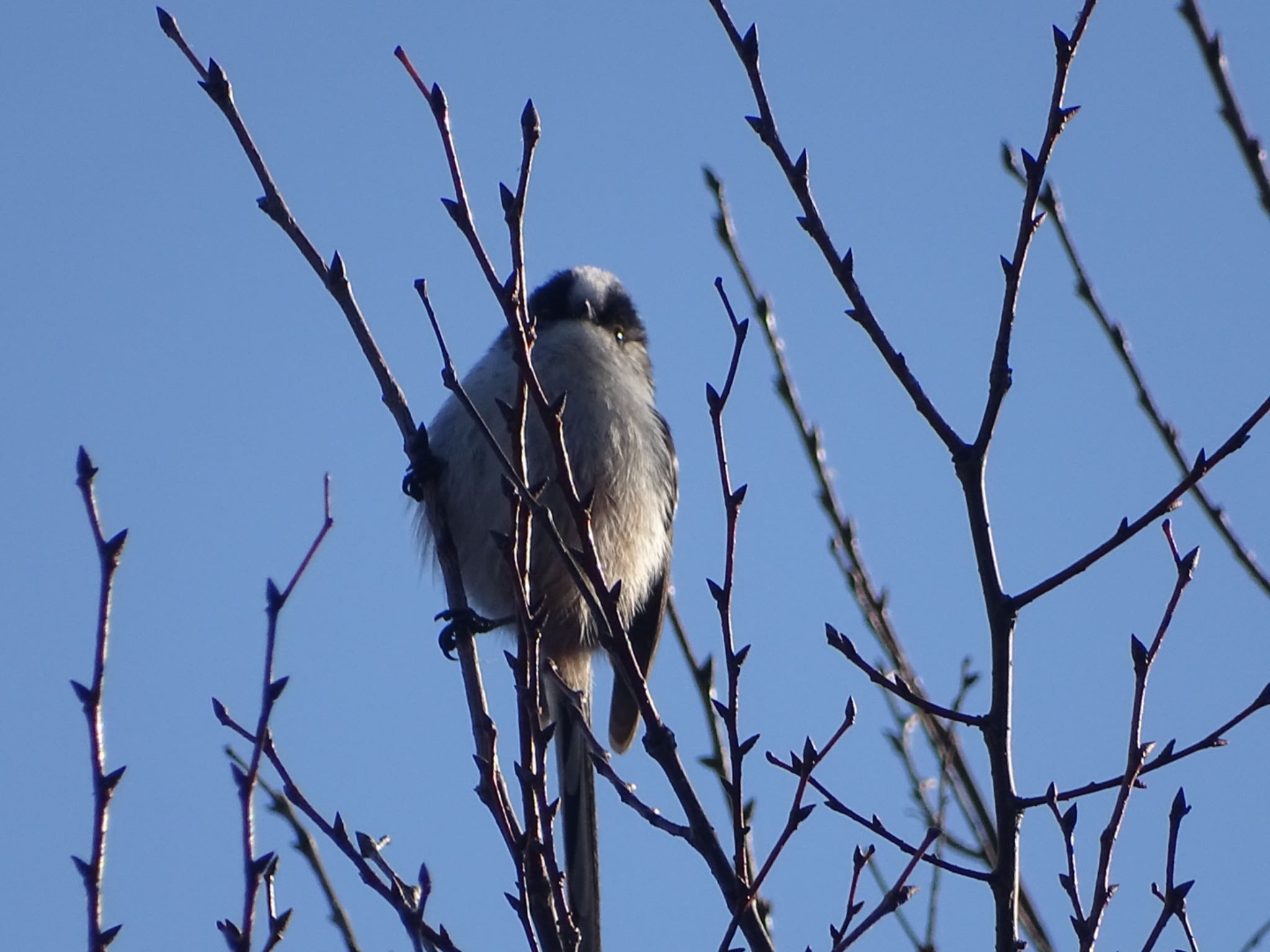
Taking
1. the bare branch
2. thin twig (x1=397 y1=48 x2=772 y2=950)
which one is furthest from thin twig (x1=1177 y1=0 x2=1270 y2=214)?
thin twig (x1=397 y1=48 x2=772 y2=950)

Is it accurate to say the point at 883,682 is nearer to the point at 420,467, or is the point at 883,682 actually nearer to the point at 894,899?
the point at 894,899

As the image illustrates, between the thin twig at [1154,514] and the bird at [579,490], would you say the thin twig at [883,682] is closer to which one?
the thin twig at [1154,514]

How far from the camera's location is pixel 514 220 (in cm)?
231

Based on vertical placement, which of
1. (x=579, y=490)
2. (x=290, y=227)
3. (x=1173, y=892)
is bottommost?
(x=1173, y=892)

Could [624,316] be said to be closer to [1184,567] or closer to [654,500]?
[654,500]

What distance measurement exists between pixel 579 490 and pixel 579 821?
1.09 m

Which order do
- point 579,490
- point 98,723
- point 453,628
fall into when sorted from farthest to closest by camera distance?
point 579,490
point 453,628
point 98,723

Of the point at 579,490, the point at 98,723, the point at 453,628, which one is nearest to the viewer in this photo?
the point at 98,723

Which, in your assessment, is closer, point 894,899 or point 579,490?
point 894,899

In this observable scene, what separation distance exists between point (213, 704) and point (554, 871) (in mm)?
801

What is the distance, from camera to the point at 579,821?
13.6 ft

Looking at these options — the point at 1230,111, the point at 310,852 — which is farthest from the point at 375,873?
the point at 1230,111

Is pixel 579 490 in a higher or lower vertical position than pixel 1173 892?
higher

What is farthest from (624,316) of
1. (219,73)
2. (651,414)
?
(219,73)
